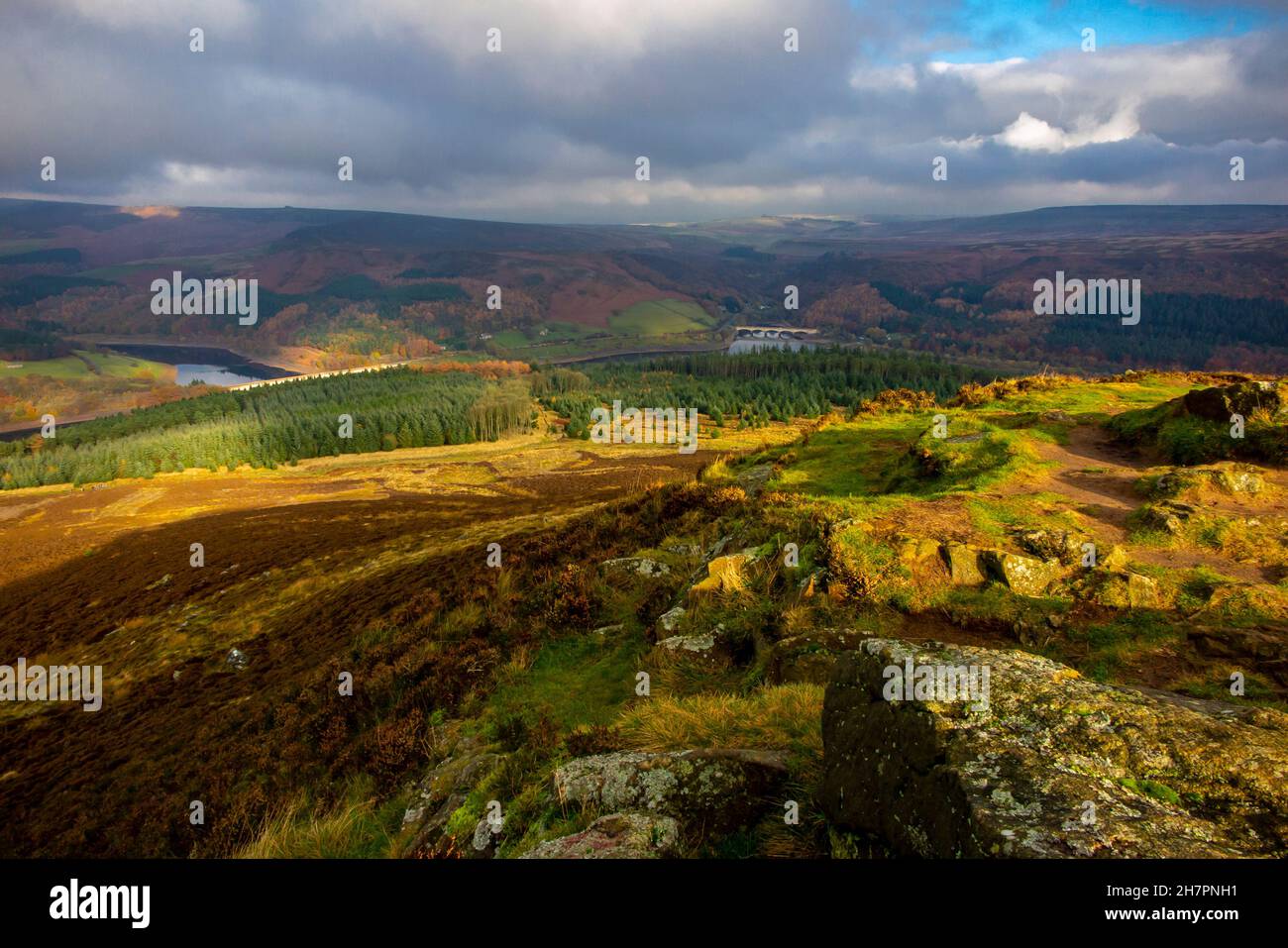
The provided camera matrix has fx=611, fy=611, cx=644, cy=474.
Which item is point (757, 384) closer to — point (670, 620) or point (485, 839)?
point (670, 620)

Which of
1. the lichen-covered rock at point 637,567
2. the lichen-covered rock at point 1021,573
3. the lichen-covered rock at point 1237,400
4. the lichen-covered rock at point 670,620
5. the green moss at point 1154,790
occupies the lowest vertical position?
the lichen-covered rock at point 670,620

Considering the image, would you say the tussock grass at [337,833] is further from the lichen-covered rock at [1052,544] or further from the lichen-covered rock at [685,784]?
the lichen-covered rock at [1052,544]

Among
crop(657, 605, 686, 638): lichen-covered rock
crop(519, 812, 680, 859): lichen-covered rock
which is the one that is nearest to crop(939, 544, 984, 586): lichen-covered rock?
crop(657, 605, 686, 638): lichen-covered rock

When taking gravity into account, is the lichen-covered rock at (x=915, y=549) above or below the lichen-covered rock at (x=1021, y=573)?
above

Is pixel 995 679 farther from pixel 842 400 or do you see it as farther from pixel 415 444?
pixel 842 400

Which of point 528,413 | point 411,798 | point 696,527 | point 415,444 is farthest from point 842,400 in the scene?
point 411,798

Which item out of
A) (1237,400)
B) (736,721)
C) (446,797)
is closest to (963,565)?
(736,721)

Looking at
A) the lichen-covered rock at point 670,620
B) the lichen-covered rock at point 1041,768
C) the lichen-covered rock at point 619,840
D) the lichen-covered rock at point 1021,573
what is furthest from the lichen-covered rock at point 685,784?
the lichen-covered rock at point 1021,573
